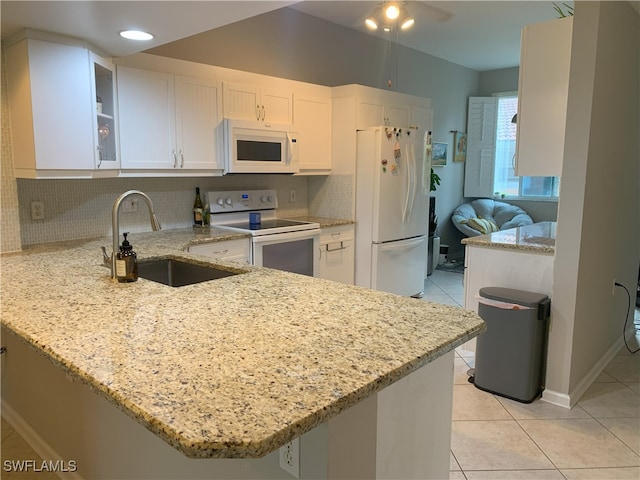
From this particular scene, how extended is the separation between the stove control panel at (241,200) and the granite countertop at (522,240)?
1771 mm

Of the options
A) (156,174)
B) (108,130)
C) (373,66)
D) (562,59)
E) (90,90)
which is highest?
(373,66)

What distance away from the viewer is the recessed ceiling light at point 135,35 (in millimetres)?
2305

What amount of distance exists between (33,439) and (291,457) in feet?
5.92

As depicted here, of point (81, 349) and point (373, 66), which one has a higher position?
point (373, 66)

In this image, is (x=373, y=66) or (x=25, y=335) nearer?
(x=25, y=335)

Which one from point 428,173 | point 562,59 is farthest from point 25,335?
point 428,173

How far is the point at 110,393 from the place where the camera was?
0.97 m

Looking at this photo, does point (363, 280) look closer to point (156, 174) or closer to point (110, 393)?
point (156, 174)

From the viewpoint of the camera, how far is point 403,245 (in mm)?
4523

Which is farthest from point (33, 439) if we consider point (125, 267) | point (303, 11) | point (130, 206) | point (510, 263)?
point (303, 11)

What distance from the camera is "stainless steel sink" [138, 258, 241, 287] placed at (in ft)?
7.61

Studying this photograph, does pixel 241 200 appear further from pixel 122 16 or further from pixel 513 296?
pixel 513 296

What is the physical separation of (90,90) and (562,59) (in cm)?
264
